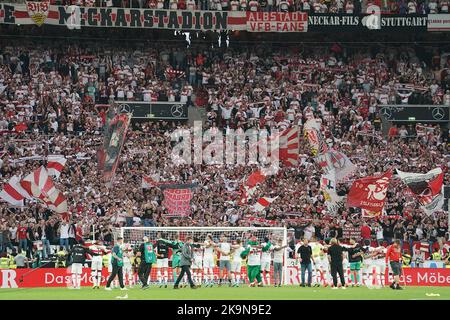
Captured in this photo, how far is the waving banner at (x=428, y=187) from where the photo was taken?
41.6 m

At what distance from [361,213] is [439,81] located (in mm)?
13123

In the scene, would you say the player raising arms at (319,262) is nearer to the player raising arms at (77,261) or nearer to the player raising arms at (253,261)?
the player raising arms at (253,261)

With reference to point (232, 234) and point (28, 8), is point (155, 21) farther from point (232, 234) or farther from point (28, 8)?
point (232, 234)

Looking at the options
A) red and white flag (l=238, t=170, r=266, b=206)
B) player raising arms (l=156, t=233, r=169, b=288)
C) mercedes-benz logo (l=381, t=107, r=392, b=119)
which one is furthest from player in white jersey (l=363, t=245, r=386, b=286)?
mercedes-benz logo (l=381, t=107, r=392, b=119)

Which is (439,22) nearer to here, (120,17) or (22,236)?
(120,17)

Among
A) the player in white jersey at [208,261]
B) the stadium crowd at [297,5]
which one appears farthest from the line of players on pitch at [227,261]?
the stadium crowd at [297,5]

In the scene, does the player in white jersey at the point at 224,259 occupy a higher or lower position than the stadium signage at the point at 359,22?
lower

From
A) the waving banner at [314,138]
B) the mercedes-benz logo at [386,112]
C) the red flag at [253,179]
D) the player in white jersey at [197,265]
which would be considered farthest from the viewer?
the mercedes-benz logo at [386,112]

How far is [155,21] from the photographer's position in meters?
52.4

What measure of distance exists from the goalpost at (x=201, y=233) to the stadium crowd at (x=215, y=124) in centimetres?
224

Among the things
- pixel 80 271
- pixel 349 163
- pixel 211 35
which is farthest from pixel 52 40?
pixel 80 271

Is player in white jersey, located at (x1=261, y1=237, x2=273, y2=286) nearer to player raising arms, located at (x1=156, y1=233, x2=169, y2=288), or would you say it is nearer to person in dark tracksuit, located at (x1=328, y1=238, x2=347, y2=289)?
person in dark tracksuit, located at (x1=328, y1=238, x2=347, y2=289)

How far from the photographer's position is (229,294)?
32750mm

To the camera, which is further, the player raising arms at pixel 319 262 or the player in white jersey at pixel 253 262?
the player raising arms at pixel 319 262
